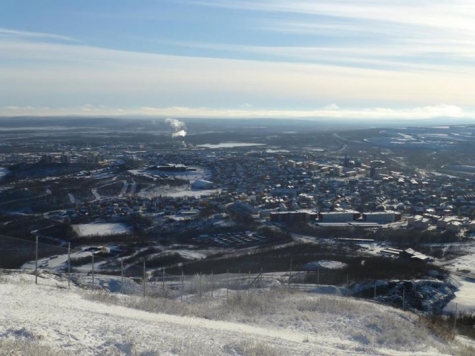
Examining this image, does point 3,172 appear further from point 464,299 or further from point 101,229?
point 464,299

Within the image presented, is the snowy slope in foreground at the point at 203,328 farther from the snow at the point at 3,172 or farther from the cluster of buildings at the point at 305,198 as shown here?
the snow at the point at 3,172

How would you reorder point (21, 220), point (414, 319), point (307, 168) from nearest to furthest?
point (414, 319) < point (21, 220) < point (307, 168)

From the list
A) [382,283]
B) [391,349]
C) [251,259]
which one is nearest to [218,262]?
[251,259]

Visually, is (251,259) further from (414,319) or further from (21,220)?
(21,220)

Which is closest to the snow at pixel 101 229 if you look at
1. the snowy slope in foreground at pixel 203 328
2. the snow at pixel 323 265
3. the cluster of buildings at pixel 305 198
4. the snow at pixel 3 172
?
the cluster of buildings at pixel 305 198

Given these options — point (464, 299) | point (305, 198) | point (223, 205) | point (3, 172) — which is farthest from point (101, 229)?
point (3, 172)

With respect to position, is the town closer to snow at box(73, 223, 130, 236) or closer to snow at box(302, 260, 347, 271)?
snow at box(73, 223, 130, 236)

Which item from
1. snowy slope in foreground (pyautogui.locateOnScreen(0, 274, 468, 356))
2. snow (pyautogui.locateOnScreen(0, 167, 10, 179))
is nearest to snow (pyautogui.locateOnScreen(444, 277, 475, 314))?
snowy slope in foreground (pyautogui.locateOnScreen(0, 274, 468, 356))
